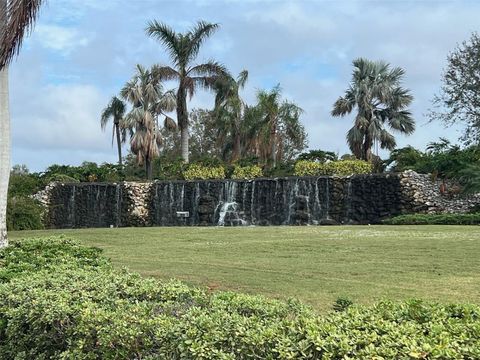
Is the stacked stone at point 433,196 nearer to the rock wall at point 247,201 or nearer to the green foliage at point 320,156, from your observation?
the rock wall at point 247,201

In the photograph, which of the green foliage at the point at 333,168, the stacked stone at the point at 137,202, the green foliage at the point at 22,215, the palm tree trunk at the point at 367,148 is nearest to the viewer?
the green foliage at the point at 22,215

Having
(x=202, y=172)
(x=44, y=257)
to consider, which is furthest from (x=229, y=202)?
(x=44, y=257)

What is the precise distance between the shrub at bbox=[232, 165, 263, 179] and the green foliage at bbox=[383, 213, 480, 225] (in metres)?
8.67

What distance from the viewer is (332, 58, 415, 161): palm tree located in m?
35.2

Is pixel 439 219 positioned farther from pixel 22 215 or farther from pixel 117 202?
pixel 22 215

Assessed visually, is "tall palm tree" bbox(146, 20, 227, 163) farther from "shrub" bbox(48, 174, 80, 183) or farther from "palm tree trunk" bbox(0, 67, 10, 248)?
"palm tree trunk" bbox(0, 67, 10, 248)

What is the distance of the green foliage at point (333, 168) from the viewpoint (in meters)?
28.5

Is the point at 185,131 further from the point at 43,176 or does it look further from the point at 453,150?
the point at 453,150

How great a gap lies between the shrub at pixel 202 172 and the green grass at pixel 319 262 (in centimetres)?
1389

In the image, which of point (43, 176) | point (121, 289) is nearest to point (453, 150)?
point (43, 176)

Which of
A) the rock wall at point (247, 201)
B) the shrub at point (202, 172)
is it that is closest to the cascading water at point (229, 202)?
the rock wall at point (247, 201)

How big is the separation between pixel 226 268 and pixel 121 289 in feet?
15.5

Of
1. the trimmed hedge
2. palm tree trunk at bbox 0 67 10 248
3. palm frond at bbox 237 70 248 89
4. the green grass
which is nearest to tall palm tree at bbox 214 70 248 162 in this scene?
palm frond at bbox 237 70 248 89

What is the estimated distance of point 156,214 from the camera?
1136 inches
